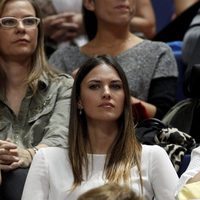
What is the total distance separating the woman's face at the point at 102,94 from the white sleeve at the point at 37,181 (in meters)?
0.26

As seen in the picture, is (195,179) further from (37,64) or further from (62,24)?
(62,24)

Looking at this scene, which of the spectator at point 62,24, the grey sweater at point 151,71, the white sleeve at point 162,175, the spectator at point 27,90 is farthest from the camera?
the spectator at point 62,24

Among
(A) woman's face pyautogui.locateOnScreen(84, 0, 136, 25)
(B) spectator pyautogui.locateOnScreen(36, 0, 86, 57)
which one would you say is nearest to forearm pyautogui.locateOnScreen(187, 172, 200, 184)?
(A) woman's face pyautogui.locateOnScreen(84, 0, 136, 25)

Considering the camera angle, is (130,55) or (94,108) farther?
(130,55)

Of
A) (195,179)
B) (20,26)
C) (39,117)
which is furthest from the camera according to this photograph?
(20,26)

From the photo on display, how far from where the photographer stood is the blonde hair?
2365mm

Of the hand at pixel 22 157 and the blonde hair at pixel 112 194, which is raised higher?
the blonde hair at pixel 112 194

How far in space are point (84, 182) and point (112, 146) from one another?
0.19 meters

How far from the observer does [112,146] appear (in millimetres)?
3238

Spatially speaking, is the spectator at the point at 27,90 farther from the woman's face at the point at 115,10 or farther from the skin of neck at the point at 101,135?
the woman's face at the point at 115,10

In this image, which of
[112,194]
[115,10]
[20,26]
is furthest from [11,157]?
[115,10]

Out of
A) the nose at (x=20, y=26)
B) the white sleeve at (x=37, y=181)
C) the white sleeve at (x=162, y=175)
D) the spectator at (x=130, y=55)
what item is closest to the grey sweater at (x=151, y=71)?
the spectator at (x=130, y=55)

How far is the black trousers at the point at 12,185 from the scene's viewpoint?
3184 millimetres

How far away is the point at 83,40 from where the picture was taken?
4672 millimetres
